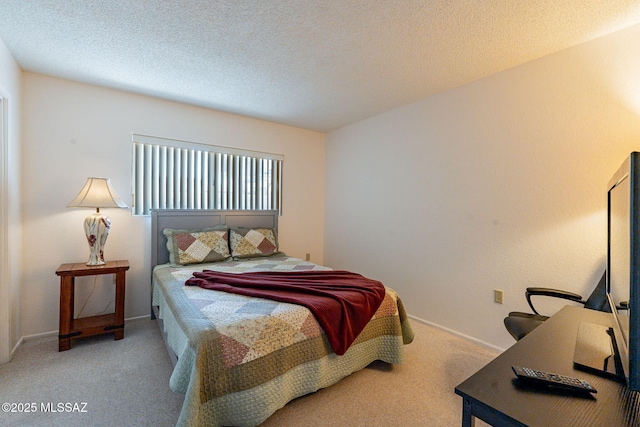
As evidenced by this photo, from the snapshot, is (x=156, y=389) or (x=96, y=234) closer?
(x=156, y=389)

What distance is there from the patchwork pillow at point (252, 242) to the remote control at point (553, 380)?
9.25 feet

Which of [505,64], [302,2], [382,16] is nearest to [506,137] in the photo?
[505,64]

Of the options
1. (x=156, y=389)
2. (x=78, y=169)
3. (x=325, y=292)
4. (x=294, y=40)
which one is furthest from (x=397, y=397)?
(x=78, y=169)

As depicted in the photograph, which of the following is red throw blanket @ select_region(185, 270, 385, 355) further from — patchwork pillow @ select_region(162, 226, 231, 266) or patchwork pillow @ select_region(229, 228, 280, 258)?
patchwork pillow @ select_region(229, 228, 280, 258)

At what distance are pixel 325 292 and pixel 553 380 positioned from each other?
4.29 ft

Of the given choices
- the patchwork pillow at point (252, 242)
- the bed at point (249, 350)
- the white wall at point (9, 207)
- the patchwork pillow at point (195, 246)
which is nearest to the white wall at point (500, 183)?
the bed at point (249, 350)

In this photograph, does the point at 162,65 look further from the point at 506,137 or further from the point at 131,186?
the point at 506,137

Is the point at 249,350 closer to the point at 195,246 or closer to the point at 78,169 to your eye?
the point at 195,246

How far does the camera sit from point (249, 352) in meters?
1.50

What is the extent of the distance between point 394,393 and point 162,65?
3117 millimetres

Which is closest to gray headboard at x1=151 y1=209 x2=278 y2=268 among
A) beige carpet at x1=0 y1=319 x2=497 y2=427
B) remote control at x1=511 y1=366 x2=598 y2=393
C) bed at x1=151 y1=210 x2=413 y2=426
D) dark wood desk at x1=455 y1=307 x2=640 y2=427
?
bed at x1=151 y1=210 x2=413 y2=426

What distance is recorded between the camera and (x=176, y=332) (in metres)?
1.71

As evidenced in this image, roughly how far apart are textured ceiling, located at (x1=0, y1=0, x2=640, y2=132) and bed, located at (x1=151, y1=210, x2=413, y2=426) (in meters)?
1.84

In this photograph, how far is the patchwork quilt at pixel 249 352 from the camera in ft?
4.56
